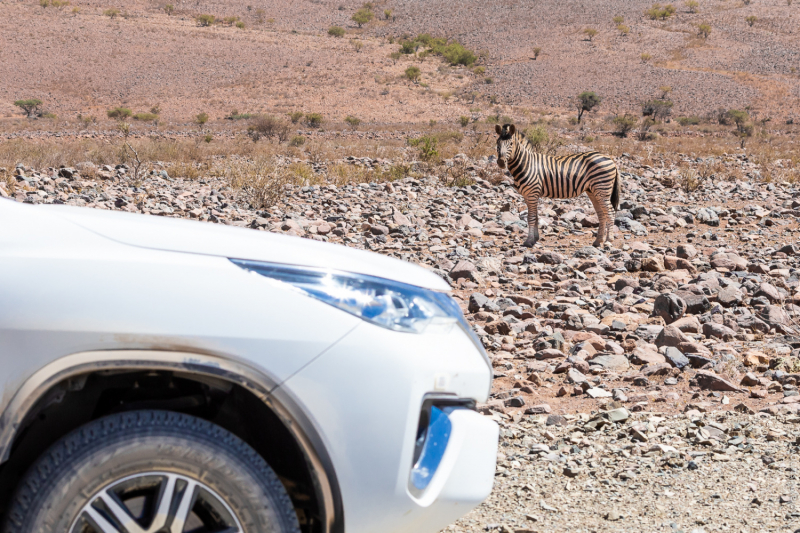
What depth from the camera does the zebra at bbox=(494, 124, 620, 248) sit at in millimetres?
10656

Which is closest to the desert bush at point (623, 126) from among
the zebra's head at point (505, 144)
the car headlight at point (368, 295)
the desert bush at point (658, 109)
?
the desert bush at point (658, 109)

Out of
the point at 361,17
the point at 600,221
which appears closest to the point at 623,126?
the point at 600,221

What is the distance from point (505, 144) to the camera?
34.3 feet

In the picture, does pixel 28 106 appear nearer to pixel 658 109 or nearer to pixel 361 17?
pixel 658 109

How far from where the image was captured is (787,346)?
5898 millimetres

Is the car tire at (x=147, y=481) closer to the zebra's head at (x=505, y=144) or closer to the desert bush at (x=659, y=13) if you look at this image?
the zebra's head at (x=505, y=144)

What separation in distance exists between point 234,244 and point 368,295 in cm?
44

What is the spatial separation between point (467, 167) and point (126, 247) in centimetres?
1522

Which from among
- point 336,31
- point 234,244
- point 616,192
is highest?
point 336,31

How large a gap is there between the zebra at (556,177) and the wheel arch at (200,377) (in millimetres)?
8712

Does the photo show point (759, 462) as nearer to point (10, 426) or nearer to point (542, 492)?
point (542, 492)

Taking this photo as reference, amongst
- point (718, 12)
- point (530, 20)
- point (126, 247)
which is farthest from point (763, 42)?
point (126, 247)

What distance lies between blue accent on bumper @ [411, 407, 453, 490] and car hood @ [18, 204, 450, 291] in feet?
1.42

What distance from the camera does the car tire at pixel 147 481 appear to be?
1.94 meters
